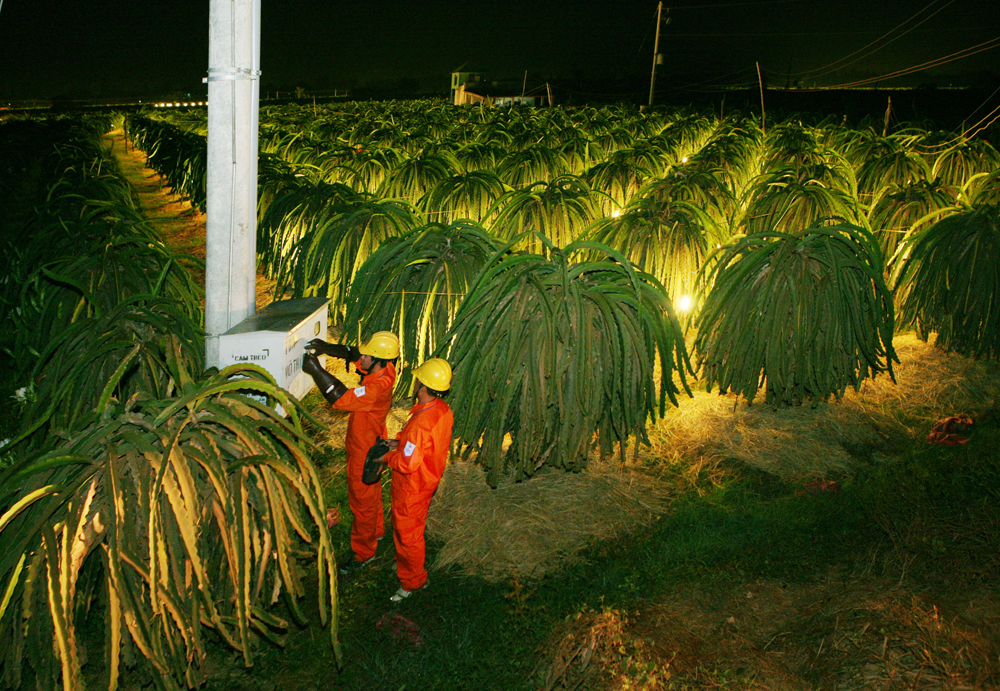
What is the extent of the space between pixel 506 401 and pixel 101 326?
228 centimetres

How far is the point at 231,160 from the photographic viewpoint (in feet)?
10.4

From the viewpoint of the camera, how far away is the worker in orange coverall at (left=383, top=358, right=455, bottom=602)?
Answer: 3.93 metres

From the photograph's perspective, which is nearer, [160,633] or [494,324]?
[160,633]

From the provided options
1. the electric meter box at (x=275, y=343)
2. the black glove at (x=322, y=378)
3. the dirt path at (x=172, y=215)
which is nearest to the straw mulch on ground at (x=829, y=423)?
the black glove at (x=322, y=378)

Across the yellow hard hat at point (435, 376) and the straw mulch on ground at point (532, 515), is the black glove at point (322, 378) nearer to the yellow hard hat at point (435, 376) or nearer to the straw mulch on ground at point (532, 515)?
the yellow hard hat at point (435, 376)

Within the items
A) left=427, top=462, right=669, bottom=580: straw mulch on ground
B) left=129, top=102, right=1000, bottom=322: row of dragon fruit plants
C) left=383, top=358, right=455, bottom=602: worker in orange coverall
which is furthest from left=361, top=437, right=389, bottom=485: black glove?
left=129, top=102, right=1000, bottom=322: row of dragon fruit plants

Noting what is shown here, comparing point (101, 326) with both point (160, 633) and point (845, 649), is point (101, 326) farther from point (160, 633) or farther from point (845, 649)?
point (845, 649)

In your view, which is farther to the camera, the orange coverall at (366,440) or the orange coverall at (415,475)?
the orange coverall at (366,440)

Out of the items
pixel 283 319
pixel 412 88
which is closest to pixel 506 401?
pixel 283 319

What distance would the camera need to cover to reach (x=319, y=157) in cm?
1230

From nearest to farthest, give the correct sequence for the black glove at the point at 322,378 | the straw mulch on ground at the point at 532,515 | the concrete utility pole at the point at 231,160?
the concrete utility pole at the point at 231,160 → the black glove at the point at 322,378 → the straw mulch on ground at the point at 532,515

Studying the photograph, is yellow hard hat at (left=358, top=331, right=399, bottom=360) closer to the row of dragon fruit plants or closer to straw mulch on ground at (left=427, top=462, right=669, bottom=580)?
straw mulch on ground at (left=427, top=462, right=669, bottom=580)

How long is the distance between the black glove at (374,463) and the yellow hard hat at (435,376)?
46 centimetres

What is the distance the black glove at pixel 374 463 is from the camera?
407 centimetres
